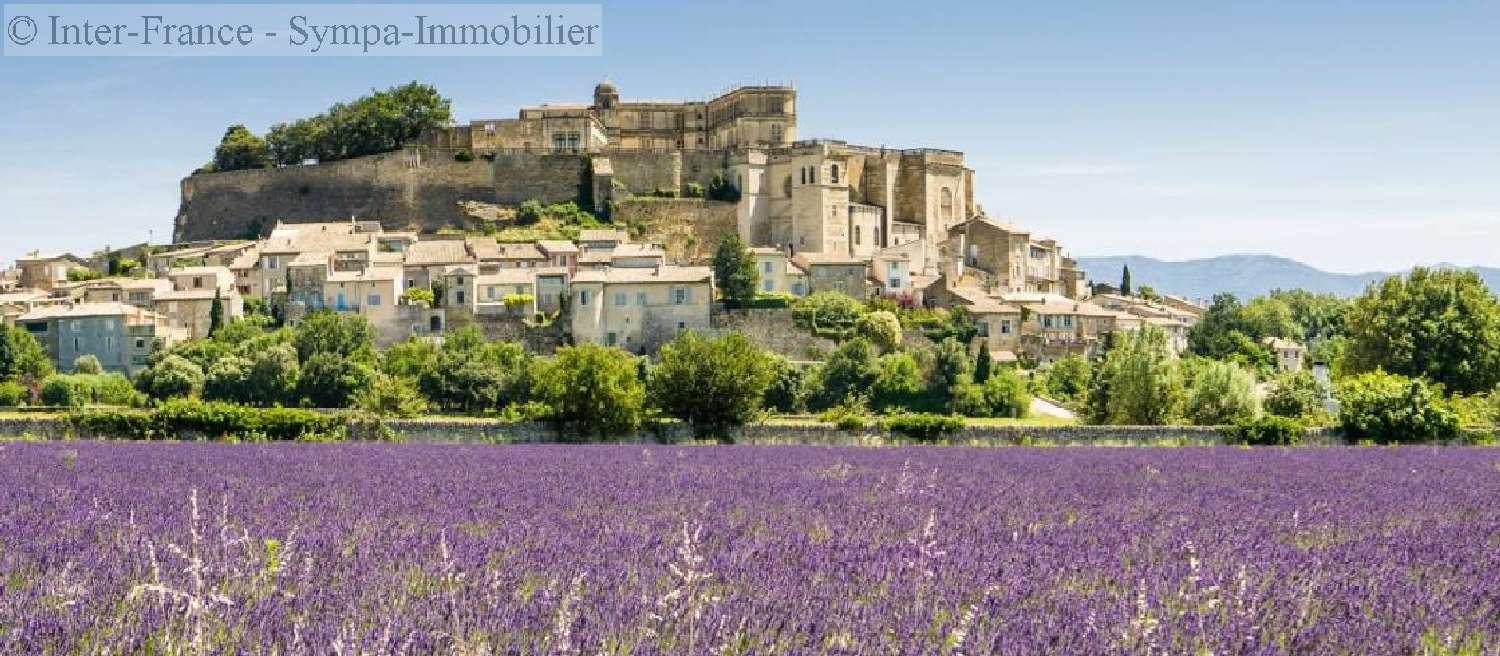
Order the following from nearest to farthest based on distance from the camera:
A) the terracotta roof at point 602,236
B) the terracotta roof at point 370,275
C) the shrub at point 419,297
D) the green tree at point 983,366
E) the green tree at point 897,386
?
the green tree at point 897,386 < the green tree at point 983,366 < the shrub at point 419,297 < the terracotta roof at point 370,275 < the terracotta roof at point 602,236

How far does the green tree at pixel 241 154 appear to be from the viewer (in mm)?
80125

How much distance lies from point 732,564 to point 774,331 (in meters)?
50.1

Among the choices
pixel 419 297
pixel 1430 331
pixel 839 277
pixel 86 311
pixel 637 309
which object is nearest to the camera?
pixel 1430 331

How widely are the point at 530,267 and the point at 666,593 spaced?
182 feet

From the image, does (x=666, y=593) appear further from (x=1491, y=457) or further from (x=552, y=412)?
(x=552, y=412)

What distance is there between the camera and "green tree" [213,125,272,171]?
80125 millimetres

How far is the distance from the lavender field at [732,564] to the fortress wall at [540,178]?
60.6 meters

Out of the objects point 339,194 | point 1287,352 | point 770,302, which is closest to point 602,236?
point 770,302

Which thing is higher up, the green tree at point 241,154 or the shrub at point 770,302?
the green tree at point 241,154

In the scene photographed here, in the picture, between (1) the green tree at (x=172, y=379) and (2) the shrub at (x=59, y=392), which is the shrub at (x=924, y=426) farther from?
(2) the shrub at (x=59, y=392)

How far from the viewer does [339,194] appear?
247ft

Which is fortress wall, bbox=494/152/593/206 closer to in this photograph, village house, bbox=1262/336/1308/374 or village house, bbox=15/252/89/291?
village house, bbox=15/252/89/291

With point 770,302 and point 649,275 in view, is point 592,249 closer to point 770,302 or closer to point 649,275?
point 649,275

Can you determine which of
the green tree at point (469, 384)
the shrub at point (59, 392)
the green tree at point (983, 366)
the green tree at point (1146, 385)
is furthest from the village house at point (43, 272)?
the green tree at point (1146, 385)
